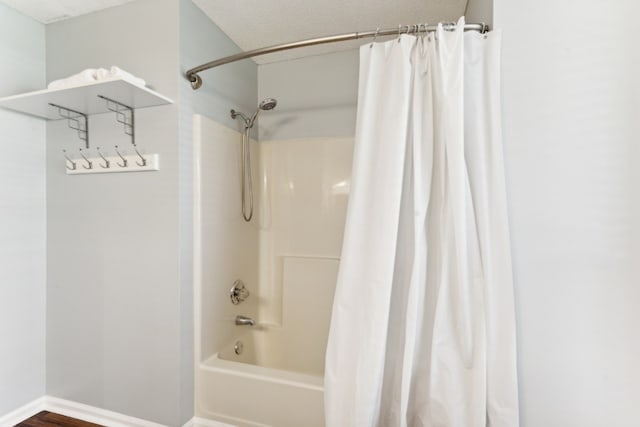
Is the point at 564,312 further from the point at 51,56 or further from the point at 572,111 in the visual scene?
the point at 51,56

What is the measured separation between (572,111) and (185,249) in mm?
1749

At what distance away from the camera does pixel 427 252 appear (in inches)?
43.7

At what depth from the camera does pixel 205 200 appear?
5.47ft

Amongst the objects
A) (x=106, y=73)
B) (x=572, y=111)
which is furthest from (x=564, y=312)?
(x=106, y=73)

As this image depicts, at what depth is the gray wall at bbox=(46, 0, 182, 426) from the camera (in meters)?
1.50

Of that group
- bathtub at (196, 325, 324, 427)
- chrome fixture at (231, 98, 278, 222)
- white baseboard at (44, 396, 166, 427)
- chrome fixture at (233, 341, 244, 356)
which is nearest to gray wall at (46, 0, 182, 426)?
white baseboard at (44, 396, 166, 427)

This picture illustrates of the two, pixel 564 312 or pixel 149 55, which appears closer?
pixel 564 312

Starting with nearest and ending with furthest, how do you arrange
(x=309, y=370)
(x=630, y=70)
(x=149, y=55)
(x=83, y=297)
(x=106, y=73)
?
1. (x=630, y=70)
2. (x=106, y=73)
3. (x=149, y=55)
4. (x=83, y=297)
5. (x=309, y=370)

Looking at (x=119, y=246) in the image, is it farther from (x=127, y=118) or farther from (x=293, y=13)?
(x=293, y=13)

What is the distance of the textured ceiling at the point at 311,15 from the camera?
1.62 m

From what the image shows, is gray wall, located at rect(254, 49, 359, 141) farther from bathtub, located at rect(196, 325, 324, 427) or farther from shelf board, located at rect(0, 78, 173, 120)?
bathtub, located at rect(196, 325, 324, 427)

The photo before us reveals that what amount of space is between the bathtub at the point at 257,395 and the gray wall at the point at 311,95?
1610 millimetres

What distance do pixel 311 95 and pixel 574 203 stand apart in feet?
5.84

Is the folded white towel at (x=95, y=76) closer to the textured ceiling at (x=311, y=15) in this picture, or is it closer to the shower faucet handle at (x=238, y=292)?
the textured ceiling at (x=311, y=15)
